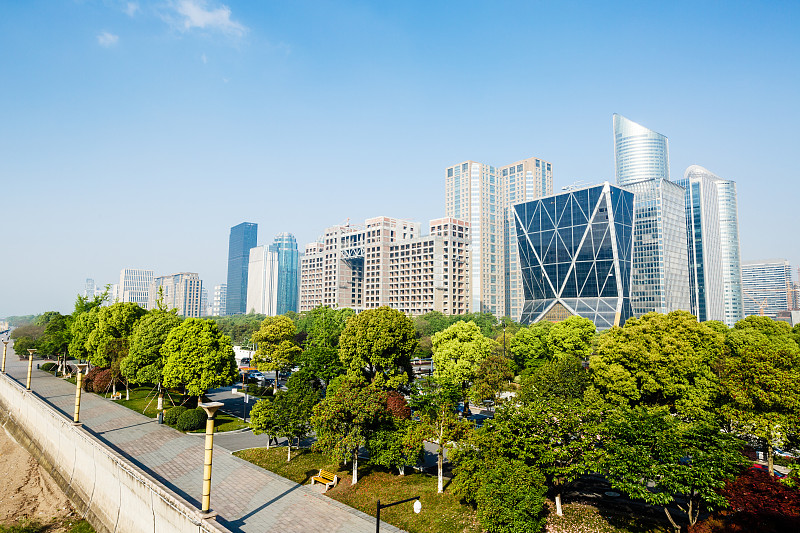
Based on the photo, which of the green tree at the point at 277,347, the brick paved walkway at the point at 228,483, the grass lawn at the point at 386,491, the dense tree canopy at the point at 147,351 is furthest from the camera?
the green tree at the point at 277,347

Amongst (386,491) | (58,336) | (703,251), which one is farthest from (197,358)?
(703,251)

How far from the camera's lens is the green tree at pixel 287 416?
1142 inches

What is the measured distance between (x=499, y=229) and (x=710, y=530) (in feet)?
543

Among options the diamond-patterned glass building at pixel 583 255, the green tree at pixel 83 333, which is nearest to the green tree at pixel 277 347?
the green tree at pixel 83 333

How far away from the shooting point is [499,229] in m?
179

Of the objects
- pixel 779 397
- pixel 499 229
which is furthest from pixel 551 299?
pixel 779 397

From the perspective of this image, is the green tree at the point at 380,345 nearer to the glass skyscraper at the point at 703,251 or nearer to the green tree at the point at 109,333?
the green tree at the point at 109,333

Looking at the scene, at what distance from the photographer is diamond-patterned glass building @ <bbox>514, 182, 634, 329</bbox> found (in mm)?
107812

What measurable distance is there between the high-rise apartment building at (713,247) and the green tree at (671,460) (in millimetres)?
158723

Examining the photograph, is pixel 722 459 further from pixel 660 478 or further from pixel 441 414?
pixel 441 414

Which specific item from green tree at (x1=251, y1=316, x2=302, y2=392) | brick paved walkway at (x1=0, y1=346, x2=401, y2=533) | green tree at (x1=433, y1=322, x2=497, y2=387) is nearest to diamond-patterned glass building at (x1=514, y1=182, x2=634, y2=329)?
green tree at (x1=433, y1=322, x2=497, y2=387)

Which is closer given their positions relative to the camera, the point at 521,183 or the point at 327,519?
the point at 327,519

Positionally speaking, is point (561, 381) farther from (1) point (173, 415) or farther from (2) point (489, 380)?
(1) point (173, 415)

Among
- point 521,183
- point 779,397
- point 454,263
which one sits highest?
point 521,183
